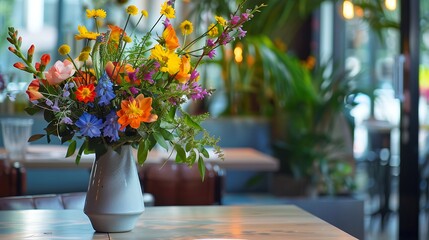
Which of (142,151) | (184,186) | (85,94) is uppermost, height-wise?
(85,94)

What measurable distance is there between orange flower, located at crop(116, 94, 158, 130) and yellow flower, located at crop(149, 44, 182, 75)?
3.2 inches

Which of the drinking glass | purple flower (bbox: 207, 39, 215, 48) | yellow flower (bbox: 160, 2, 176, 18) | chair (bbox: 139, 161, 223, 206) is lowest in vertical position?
chair (bbox: 139, 161, 223, 206)

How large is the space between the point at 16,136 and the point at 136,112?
2202mm

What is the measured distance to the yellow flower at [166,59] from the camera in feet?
5.62

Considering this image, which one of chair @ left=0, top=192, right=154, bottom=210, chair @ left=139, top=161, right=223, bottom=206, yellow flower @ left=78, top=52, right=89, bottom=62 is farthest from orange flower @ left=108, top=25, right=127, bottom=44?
chair @ left=139, top=161, right=223, bottom=206

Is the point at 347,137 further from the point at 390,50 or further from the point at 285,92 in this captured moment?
the point at 390,50

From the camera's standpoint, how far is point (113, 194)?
182 centimetres

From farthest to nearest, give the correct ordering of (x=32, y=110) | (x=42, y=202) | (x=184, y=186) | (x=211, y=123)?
(x=211, y=123)
(x=184, y=186)
(x=42, y=202)
(x=32, y=110)

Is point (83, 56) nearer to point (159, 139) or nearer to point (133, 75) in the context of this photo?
point (133, 75)

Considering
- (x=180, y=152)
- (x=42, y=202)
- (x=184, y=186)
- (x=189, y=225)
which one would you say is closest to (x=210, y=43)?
(x=180, y=152)

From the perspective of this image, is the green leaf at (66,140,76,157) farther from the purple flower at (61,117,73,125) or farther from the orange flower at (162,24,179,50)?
the orange flower at (162,24,179,50)

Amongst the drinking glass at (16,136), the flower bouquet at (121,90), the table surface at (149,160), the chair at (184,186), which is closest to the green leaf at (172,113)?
the flower bouquet at (121,90)

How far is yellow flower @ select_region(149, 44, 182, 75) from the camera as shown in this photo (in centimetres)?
171

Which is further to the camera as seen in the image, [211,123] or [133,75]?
[211,123]
